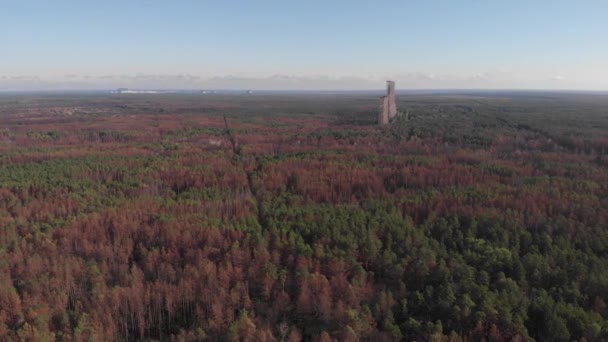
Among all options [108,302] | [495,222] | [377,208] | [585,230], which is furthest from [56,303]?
[585,230]

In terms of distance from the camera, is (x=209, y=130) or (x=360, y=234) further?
(x=209, y=130)

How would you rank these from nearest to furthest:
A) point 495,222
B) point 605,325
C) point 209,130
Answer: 1. point 605,325
2. point 495,222
3. point 209,130

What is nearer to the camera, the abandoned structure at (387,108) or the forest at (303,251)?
the forest at (303,251)

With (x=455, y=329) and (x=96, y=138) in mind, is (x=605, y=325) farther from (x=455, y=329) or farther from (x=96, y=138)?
(x=96, y=138)

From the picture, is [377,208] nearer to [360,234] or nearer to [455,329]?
[360,234]

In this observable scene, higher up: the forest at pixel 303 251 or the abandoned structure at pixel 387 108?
the abandoned structure at pixel 387 108

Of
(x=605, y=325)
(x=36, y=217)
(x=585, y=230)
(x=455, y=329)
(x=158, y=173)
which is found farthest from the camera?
(x=158, y=173)

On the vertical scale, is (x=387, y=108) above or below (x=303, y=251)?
above

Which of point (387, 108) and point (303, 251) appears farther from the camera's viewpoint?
point (387, 108)
